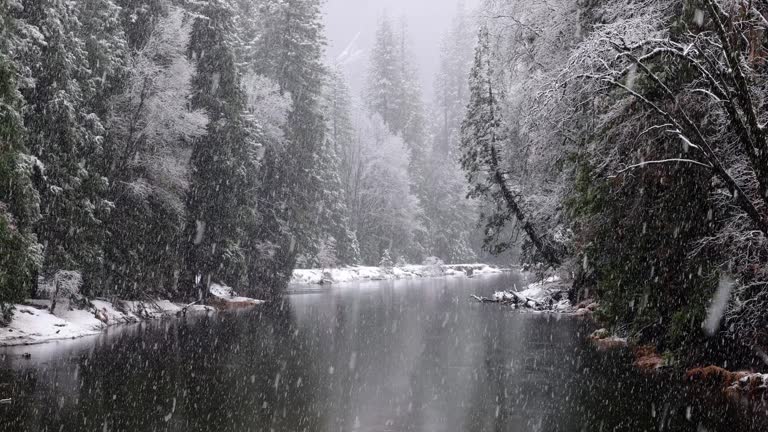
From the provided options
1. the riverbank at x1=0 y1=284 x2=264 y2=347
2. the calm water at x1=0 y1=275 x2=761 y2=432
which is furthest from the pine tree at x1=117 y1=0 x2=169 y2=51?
the calm water at x1=0 y1=275 x2=761 y2=432

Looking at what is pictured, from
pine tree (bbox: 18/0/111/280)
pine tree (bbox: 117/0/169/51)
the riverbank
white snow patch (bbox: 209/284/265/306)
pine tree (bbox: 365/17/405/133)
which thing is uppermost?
pine tree (bbox: 365/17/405/133)

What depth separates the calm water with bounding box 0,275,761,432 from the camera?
902cm

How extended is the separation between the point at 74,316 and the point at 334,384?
404 inches

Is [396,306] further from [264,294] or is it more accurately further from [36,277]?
[36,277]

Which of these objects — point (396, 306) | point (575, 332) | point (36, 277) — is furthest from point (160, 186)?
point (575, 332)

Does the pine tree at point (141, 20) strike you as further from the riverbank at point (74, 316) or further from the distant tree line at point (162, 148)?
the riverbank at point (74, 316)

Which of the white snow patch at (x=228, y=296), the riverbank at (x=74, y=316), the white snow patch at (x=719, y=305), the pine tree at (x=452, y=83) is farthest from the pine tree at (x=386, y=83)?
the white snow patch at (x=719, y=305)

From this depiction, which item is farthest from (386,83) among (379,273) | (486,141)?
(486,141)

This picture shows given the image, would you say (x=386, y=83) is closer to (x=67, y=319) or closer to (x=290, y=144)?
(x=290, y=144)

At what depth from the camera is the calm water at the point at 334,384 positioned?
9016 millimetres

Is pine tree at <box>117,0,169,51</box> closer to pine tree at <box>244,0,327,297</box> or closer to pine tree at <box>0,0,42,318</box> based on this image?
pine tree at <box>0,0,42,318</box>

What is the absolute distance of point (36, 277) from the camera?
17641mm

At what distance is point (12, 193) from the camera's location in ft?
45.1

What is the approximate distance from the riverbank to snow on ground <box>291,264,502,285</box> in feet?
69.8
